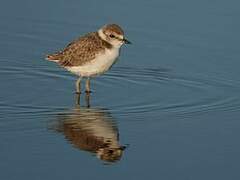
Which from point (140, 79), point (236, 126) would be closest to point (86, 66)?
point (140, 79)

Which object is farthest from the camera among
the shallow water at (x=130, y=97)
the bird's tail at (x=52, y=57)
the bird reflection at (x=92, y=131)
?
the bird's tail at (x=52, y=57)

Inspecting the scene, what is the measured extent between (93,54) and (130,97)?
93cm

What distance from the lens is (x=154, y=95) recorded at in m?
11.7

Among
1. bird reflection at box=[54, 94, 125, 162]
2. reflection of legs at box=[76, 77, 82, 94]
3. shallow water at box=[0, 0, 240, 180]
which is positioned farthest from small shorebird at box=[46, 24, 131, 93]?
bird reflection at box=[54, 94, 125, 162]

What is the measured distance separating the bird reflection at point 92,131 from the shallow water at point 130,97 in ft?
0.04

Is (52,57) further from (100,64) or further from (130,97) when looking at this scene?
(130,97)

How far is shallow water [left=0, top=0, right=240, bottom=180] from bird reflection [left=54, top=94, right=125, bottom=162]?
0.04 ft

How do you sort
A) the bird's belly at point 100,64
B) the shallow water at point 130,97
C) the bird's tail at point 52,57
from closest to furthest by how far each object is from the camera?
the shallow water at point 130,97 → the bird's belly at point 100,64 → the bird's tail at point 52,57

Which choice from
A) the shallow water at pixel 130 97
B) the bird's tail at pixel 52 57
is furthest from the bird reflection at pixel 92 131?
the bird's tail at pixel 52 57

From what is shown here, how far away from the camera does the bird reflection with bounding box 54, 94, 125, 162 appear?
30.9 feet

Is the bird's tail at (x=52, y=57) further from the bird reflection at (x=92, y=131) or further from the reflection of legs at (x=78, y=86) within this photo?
the bird reflection at (x=92, y=131)

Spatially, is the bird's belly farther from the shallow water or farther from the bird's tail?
the bird's tail

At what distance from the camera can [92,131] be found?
1003 cm

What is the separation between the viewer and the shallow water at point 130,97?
29.7 ft
